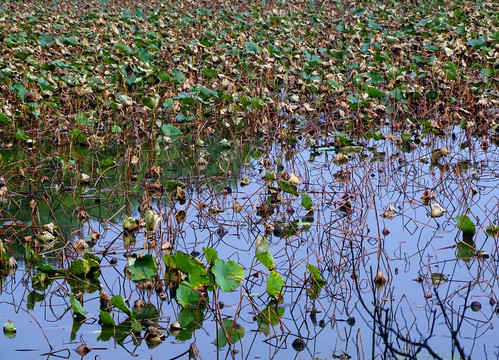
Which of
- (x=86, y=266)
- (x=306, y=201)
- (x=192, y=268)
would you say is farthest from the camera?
(x=306, y=201)

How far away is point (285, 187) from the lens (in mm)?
4652

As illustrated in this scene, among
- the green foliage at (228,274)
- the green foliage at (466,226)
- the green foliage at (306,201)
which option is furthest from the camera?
the green foliage at (306,201)

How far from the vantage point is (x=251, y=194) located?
4.96 metres

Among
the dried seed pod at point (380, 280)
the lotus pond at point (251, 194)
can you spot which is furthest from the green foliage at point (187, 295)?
the dried seed pod at point (380, 280)

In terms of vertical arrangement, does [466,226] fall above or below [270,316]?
above

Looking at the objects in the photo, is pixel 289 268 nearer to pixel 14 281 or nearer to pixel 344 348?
pixel 344 348

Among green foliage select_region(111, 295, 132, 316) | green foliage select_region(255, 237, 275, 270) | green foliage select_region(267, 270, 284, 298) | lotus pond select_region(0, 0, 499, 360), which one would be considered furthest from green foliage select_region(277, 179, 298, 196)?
green foliage select_region(111, 295, 132, 316)

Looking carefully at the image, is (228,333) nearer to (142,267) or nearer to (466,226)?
(142,267)

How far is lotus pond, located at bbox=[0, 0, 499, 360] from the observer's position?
3.24 metres

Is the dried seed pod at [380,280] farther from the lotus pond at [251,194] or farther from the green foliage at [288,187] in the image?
the green foliage at [288,187]

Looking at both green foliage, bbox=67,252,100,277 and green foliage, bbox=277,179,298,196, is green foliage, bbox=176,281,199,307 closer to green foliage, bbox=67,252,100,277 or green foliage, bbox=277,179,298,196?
green foliage, bbox=67,252,100,277

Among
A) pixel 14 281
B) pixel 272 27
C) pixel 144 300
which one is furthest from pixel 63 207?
pixel 272 27

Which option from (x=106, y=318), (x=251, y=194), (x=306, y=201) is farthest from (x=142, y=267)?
(x=251, y=194)

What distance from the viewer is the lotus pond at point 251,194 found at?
10.6ft
